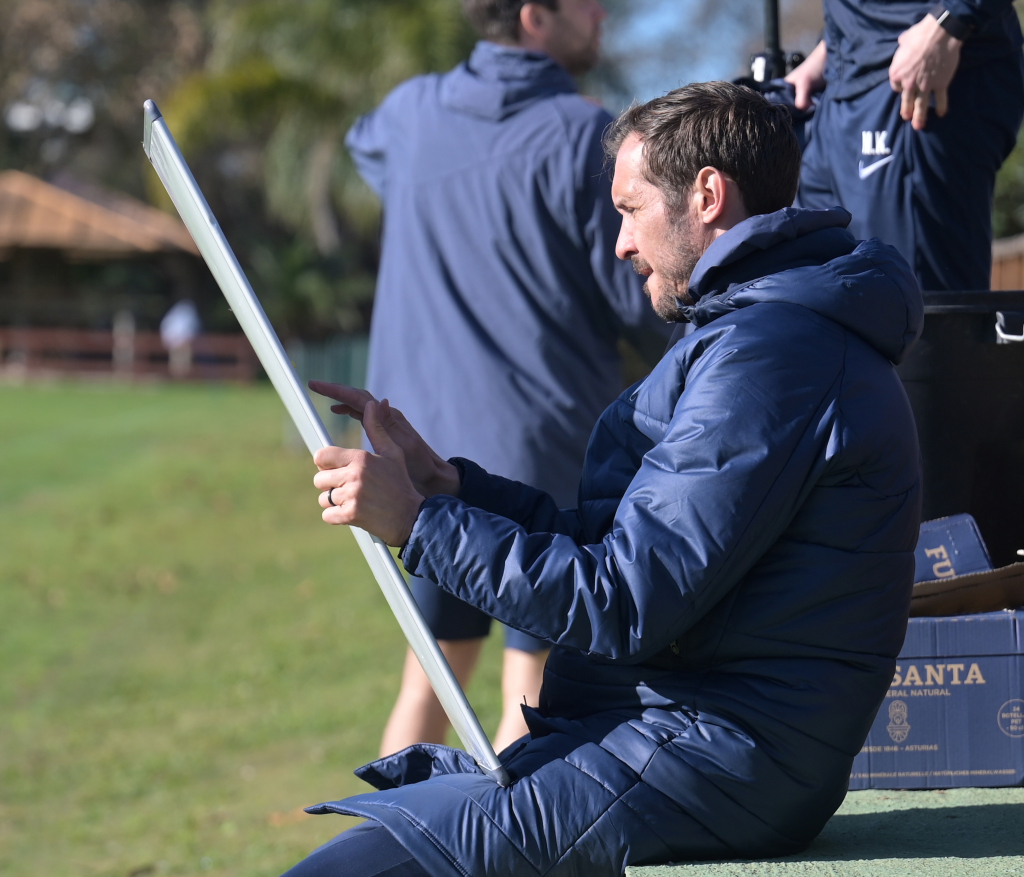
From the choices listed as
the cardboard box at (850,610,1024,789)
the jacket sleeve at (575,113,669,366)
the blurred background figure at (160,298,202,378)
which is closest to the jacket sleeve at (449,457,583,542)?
the cardboard box at (850,610,1024,789)

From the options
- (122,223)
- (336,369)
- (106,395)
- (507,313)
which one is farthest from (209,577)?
(122,223)

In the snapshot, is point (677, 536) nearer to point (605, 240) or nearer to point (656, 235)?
point (656, 235)

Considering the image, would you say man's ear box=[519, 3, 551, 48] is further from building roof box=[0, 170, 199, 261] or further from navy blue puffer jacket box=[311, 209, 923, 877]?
building roof box=[0, 170, 199, 261]

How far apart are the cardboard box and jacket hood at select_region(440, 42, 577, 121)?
164 centimetres

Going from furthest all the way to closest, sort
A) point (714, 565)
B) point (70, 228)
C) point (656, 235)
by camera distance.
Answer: point (70, 228)
point (656, 235)
point (714, 565)

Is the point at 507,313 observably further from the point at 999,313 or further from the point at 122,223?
the point at 122,223

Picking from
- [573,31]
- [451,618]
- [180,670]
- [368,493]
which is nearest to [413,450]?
[368,493]

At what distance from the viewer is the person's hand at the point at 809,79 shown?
3.23 meters

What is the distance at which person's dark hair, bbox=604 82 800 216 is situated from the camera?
1.98 m

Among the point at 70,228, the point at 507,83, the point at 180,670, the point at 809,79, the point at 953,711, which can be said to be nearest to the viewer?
the point at 953,711

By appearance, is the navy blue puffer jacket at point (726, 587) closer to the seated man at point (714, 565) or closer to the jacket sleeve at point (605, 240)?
the seated man at point (714, 565)

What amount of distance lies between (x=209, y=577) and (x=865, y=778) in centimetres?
753

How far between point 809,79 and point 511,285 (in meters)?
0.91

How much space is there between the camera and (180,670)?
723cm
